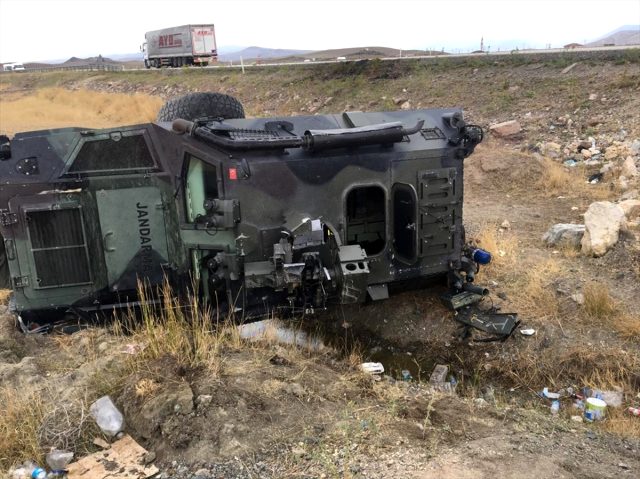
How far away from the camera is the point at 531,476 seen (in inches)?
139

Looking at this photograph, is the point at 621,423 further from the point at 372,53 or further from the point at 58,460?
the point at 372,53

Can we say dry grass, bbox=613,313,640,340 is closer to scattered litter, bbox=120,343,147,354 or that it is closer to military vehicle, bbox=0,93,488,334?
military vehicle, bbox=0,93,488,334

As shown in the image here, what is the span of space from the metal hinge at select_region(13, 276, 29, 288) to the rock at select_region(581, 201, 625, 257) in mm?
6821

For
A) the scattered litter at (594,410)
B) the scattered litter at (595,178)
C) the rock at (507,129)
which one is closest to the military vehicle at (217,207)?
the scattered litter at (594,410)

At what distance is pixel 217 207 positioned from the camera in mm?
5461

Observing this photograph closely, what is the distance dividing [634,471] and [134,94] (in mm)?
32213

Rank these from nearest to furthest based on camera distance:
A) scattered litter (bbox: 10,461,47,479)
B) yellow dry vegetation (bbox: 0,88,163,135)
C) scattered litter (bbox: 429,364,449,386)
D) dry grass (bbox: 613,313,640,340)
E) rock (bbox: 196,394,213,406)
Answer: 1. scattered litter (bbox: 10,461,47,479)
2. rock (bbox: 196,394,213,406)
3. scattered litter (bbox: 429,364,449,386)
4. dry grass (bbox: 613,313,640,340)
5. yellow dry vegetation (bbox: 0,88,163,135)

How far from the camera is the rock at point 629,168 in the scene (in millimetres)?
11258

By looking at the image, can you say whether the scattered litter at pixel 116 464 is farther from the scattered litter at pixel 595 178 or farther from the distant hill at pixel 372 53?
the distant hill at pixel 372 53

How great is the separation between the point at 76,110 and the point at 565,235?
95.9 feet

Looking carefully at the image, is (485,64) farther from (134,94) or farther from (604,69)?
(134,94)

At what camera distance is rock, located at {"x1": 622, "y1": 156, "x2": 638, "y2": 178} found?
11.3 meters

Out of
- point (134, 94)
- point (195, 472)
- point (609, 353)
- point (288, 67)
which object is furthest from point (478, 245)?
point (134, 94)

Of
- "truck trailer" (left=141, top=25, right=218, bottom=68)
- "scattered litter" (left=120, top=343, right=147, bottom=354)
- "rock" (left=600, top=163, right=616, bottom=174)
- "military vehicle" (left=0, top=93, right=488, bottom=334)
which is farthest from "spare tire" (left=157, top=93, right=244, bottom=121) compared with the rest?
"truck trailer" (left=141, top=25, right=218, bottom=68)
